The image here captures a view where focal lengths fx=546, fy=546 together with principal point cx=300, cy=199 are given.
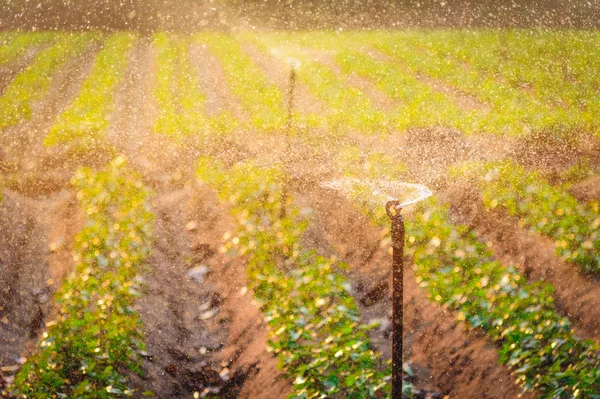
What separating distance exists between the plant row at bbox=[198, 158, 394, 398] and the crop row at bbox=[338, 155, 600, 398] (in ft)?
3.44

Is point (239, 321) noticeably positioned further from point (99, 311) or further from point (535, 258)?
point (535, 258)

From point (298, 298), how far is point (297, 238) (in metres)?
1.44

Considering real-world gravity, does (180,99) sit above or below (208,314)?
above

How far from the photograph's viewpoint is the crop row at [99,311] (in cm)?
502

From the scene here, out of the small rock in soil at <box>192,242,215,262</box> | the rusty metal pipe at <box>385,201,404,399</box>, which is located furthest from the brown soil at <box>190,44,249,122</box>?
the rusty metal pipe at <box>385,201,404,399</box>

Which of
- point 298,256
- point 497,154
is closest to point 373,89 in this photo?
point 497,154

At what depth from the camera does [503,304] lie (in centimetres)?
539

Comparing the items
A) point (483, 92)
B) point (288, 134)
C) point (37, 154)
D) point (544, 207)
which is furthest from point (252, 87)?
point (544, 207)

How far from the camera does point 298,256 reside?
6898 millimetres

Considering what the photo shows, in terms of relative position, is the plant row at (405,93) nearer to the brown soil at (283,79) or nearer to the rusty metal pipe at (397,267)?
the brown soil at (283,79)

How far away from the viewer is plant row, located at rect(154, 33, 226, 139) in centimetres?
1109

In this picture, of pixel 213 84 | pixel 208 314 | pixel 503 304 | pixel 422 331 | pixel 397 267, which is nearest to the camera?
pixel 397 267

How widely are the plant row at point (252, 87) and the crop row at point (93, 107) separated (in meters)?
2.94

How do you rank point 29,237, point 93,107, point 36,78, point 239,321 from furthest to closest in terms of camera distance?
point 36,78 < point 93,107 < point 29,237 < point 239,321
